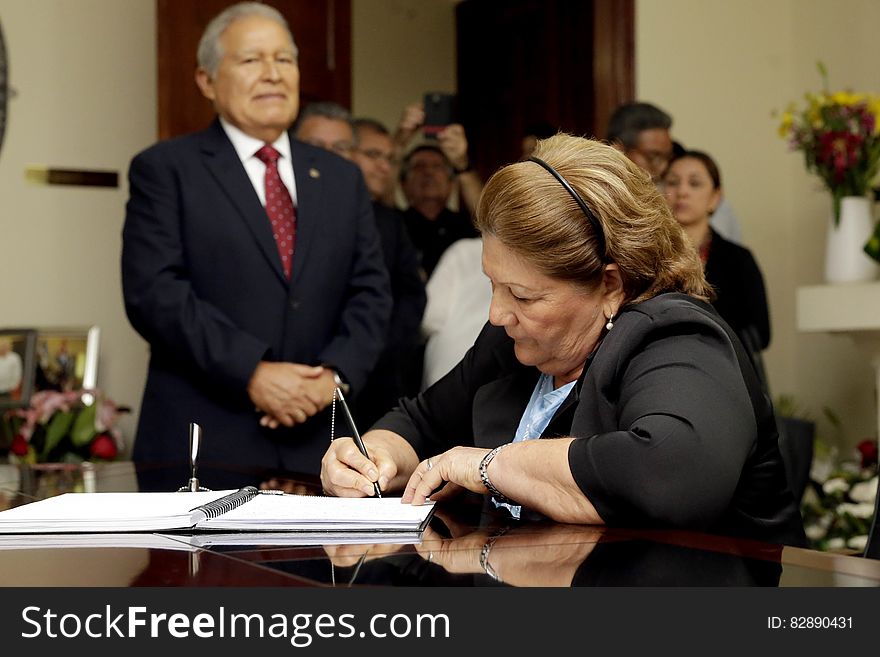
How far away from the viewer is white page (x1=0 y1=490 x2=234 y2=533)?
1286 mm

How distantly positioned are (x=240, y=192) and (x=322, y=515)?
157 cm

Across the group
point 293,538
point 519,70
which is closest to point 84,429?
point 293,538

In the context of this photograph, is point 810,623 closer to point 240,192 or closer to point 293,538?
point 293,538

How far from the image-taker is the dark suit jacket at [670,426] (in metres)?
1.27

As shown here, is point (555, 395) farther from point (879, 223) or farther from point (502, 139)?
point (502, 139)

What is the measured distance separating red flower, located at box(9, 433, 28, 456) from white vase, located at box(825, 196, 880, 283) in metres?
2.80

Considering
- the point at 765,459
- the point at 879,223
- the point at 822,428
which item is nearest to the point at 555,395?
the point at 765,459

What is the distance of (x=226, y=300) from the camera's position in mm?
2738

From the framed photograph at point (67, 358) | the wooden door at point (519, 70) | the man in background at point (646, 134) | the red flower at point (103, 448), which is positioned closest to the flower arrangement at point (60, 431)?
the red flower at point (103, 448)

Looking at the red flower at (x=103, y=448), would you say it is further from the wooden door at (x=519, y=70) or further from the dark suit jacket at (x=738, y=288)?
the wooden door at (x=519, y=70)

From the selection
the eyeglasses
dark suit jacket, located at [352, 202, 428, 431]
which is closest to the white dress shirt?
dark suit jacket, located at [352, 202, 428, 431]

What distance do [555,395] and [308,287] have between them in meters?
1.19

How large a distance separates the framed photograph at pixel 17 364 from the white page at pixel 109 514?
2595 mm

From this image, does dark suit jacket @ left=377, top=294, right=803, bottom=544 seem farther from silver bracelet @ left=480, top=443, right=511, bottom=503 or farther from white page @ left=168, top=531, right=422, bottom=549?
white page @ left=168, top=531, right=422, bottom=549
